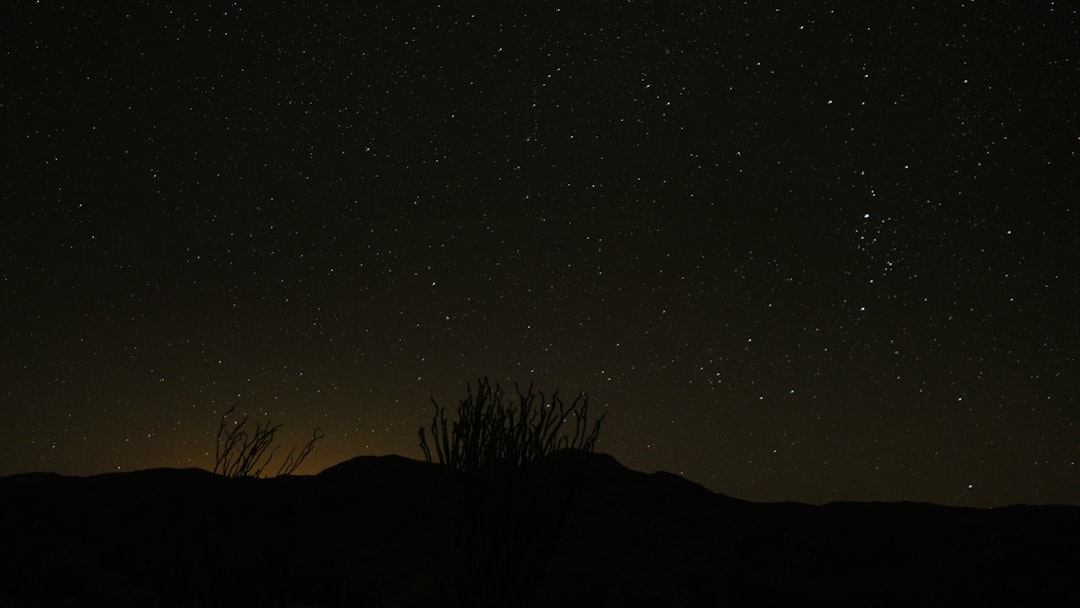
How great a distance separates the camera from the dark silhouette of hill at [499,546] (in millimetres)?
5652

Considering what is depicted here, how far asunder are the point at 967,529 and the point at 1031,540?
91cm

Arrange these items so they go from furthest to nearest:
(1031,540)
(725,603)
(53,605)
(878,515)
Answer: (878,515), (1031,540), (725,603), (53,605)

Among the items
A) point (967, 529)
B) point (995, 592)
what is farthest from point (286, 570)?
point (967, 529)

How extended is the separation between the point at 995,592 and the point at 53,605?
708 cm

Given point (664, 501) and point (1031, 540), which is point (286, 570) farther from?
point (1031, 540)

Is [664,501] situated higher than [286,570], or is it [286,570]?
[664,501]

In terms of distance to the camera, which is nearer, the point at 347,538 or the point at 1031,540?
the point at 1031,540

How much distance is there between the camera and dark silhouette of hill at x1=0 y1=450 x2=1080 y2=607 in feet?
18.5

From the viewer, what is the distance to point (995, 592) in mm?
7273

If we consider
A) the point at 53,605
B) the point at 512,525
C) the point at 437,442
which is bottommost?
the point at 53,605

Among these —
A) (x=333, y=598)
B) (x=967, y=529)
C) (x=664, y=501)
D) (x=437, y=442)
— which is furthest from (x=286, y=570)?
(x=967, y=529)

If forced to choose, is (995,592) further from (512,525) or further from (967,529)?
(512,525)

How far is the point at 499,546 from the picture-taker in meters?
5.53

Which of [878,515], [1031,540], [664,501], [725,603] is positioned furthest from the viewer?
[664,501]
